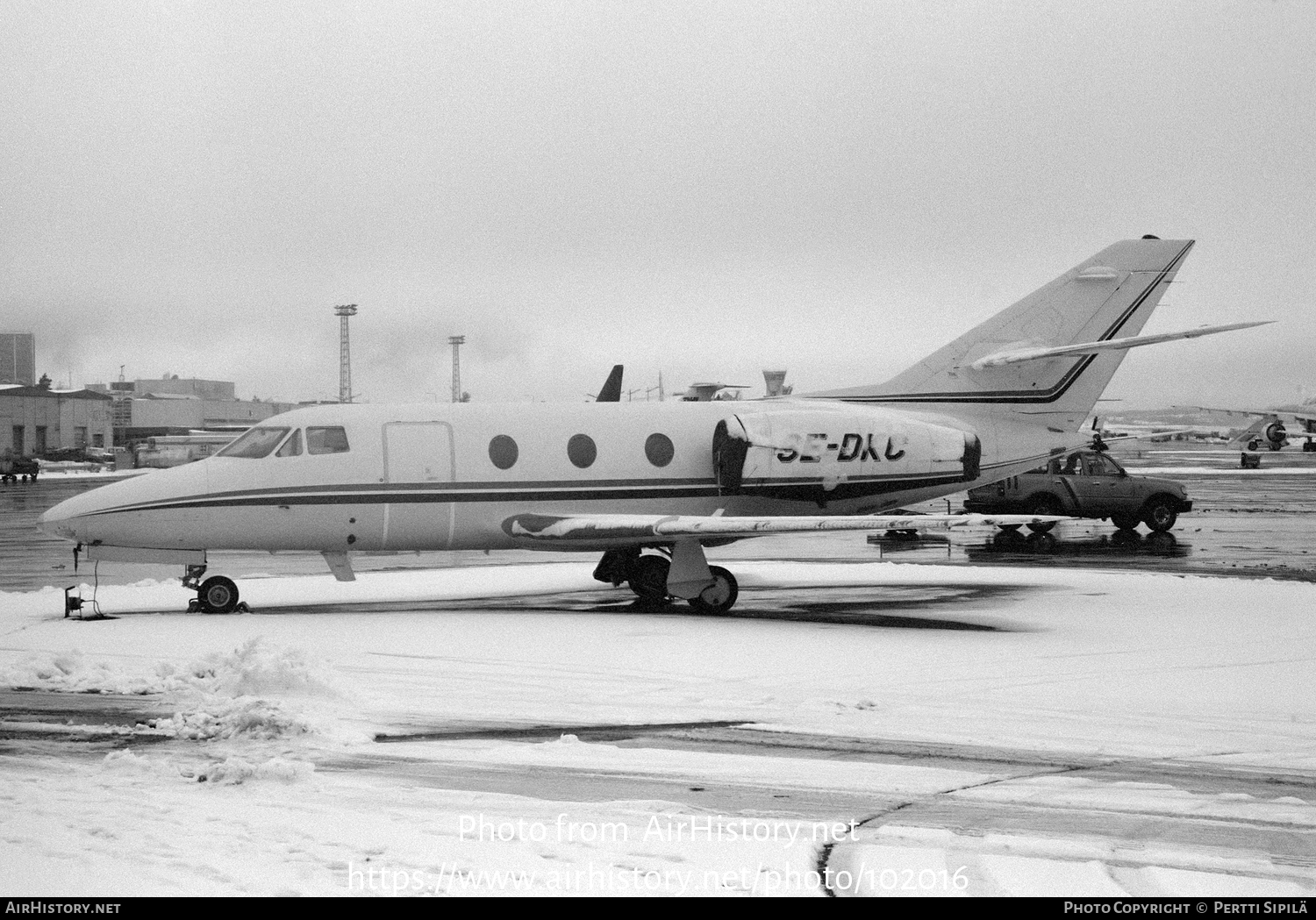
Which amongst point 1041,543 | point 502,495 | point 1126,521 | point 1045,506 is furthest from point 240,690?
point 1126,521

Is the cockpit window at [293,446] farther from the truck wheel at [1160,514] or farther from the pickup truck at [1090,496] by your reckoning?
the truck wheel at [1160,514]

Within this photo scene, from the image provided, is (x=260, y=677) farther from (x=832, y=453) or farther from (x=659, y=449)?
(x=832, y=453)

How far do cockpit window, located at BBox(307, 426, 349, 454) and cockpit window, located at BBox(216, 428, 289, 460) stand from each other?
0.36 meters

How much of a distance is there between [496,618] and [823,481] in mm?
5438

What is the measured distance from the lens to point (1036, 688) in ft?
34.4

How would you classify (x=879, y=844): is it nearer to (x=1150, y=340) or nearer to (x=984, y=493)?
(x=1150, y=340)

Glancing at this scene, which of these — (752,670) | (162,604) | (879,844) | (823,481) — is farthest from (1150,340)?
(162,604)

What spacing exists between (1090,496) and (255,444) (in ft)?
61.6

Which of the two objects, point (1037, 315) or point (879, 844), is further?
point (1037, 315)

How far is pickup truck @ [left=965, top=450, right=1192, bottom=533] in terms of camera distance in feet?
87.7

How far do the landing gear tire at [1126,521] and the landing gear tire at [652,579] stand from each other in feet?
48.4

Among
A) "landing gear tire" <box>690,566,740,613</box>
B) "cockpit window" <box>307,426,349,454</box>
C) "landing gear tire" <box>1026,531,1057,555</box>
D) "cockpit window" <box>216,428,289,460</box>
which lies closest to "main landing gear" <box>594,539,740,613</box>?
"landing gear tire" <box>690,566,740,613</box>

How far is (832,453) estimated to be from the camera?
57.3ft

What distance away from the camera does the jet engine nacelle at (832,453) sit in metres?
17.3
